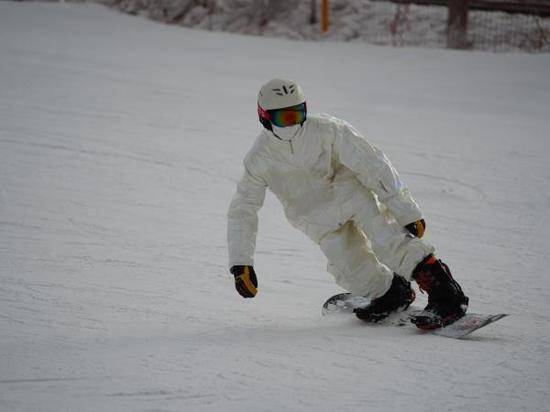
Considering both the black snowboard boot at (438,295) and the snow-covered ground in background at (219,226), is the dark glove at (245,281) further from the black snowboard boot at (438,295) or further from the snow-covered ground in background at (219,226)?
the black snowboard boot at (438,295)

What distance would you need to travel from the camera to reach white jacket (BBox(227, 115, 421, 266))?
5092 millimetres

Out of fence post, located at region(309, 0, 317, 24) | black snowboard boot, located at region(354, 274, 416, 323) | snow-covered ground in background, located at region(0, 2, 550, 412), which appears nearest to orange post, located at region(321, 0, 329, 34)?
fence post, located at region(309, 0, 317, 24)

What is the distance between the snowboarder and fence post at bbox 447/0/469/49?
33.4 ft

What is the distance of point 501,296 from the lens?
20.4 ft

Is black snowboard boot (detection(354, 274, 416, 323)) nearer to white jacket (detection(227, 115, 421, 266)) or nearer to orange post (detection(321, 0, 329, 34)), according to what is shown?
white jacket (detection(227, 115, 421, 266))

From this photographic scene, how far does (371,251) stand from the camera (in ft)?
17.8

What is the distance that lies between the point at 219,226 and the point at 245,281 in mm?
3009

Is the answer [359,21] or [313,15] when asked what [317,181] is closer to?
[359,21]

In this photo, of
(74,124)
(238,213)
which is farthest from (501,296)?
(74,124)

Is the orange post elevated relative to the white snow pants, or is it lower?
elevated

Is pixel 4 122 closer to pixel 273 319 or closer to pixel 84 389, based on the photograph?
pixel 273 319

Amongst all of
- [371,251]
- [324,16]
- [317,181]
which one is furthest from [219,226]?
[324,16]

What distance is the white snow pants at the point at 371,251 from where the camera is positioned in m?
5.08

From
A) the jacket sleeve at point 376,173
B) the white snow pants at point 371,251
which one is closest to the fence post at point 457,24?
the white snow pants at point 371,251
